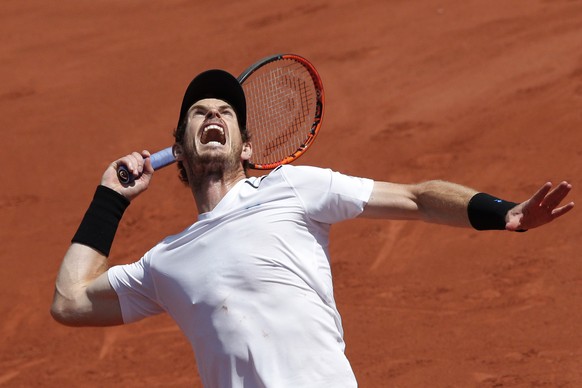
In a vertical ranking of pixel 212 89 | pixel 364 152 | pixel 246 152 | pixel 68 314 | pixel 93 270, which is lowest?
pixel 364 152

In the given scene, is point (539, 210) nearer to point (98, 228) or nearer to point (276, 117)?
point (98, 228)

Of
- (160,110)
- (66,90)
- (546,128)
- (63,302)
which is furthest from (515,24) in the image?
(63,302)

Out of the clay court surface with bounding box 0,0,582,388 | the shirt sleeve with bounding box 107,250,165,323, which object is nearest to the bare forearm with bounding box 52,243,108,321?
the shirt sleeve with bounding box 107,250,165,323

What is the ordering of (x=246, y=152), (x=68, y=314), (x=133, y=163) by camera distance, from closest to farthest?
(x=68, y=314)
(x=246, y=152)
(x=133, y=163)

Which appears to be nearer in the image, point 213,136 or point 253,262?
point 253,262

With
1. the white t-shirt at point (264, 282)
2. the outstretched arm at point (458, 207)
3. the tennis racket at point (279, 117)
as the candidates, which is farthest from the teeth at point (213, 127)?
the tennis racket at point (279, 117)

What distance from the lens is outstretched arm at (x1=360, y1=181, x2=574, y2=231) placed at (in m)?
3.81

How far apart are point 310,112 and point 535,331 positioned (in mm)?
2568

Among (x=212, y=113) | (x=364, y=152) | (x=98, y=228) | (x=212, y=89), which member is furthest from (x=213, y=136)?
(x=364, y=152)

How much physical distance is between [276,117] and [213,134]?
209cm

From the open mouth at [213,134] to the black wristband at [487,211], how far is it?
1.08 metres

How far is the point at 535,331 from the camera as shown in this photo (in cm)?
809

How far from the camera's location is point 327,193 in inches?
160

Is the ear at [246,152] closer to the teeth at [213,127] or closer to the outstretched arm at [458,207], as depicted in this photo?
the teeth at [213,127]
